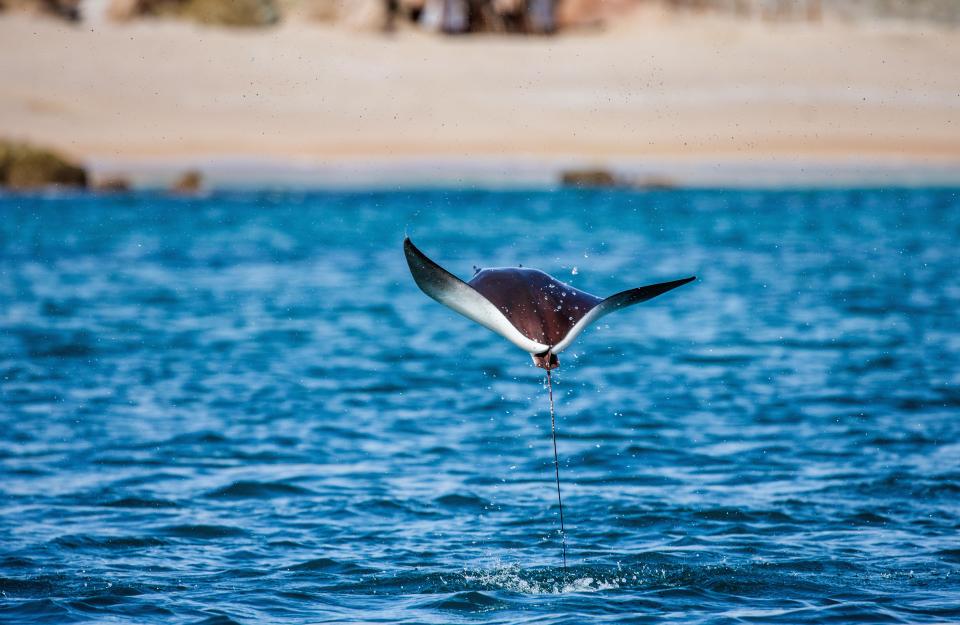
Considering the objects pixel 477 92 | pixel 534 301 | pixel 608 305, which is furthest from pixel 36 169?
pixel 608 305

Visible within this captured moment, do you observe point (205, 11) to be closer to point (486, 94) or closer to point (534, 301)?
point (486, 94)

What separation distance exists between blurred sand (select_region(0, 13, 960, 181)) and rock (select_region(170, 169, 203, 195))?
12.2 ft

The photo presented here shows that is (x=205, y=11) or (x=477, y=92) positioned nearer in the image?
(x=477, y=92)

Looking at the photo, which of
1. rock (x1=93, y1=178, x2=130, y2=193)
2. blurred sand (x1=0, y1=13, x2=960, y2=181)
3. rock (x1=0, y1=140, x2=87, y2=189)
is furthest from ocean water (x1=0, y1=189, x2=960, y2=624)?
blurred sand (x1=0, y1=13, x2=960, y2=181)

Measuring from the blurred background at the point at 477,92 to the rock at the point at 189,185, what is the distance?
17 cm

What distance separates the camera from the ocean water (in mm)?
8094

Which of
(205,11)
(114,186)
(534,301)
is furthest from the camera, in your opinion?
(205,11)

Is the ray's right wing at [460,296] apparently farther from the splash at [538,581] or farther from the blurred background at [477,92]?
the blurred background at [477,92]

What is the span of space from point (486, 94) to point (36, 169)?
16.6 meters

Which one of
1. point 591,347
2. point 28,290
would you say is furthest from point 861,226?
point 28,290

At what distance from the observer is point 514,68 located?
51188mm

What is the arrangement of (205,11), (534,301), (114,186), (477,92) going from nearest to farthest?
(534,301), (114,186), (477,92), (205,11)

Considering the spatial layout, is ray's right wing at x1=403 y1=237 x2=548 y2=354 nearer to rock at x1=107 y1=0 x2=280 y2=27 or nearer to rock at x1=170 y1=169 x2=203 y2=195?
rock at x1=170 y1=169 x2=203 y2=195

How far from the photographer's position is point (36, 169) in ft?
124
